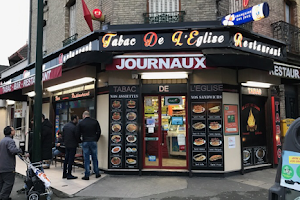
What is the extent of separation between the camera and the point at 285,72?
7832 mm

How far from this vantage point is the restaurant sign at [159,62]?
659 cm

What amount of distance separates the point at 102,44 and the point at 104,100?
1812 mm

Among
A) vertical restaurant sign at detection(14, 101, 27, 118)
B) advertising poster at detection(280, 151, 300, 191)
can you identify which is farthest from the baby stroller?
vertical restaurant sign at detection(14, 101, 27, 118)

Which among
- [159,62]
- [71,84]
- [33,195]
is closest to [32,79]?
[71,84]

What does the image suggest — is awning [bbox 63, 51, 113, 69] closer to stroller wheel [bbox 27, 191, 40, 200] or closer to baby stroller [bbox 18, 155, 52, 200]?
baby stroller [bbox 18, 155, 52, 200]

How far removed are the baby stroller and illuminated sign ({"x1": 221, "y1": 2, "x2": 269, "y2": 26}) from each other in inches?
253

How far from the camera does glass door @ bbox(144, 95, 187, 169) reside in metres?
7.54

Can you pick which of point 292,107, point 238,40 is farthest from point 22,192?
point 292,107

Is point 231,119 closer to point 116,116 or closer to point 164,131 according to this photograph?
point 164,131

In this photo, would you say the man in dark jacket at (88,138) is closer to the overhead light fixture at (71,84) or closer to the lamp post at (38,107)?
the lamp post at (38,107)

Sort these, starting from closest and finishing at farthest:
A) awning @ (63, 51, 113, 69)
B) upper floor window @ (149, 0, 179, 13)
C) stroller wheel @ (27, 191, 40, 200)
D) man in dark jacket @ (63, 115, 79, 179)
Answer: stroller wheel @ (27, 191, 40, 200), awning @ (63, 51, 113, 69), man in dark jacket @ (63, 115, 79, 179), upper floor window @ (149, 0, 179, 13)

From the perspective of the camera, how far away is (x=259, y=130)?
28.0 ft

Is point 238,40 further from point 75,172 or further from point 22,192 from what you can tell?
point 22,192

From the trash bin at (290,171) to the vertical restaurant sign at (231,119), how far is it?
4.86 metres
